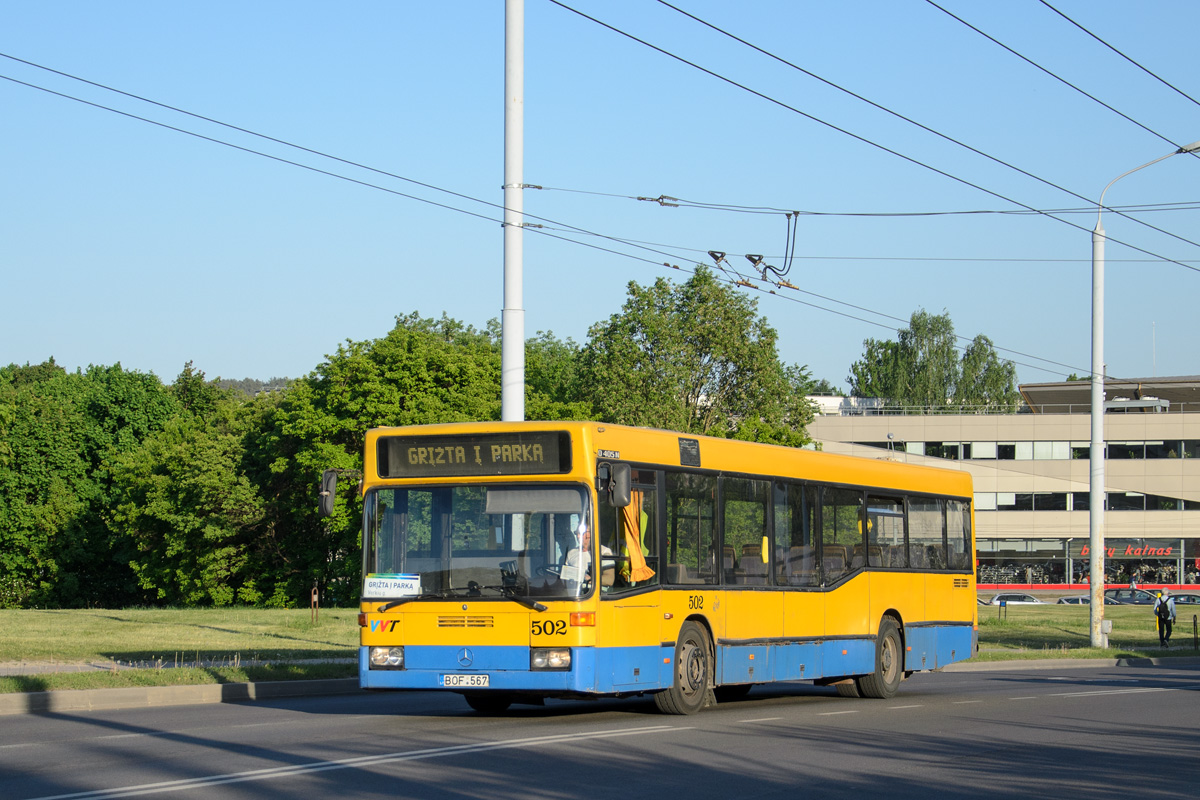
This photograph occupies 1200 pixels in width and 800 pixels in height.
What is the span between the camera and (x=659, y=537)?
1446 centimetres

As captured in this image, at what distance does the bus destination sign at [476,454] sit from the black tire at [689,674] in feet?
7.81

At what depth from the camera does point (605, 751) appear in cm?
1121

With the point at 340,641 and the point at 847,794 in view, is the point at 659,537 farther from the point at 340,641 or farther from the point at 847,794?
the point at 340,641

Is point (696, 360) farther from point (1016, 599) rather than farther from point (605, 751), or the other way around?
point (605, 751)

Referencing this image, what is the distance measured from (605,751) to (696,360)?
62844mm

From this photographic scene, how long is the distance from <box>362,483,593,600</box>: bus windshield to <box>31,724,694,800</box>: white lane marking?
146cm

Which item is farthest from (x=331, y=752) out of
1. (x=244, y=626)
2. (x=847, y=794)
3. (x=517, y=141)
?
(x=244, y=626)

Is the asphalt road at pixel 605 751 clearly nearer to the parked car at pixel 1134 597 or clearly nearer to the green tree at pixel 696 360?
the green tree at pixel 696 360

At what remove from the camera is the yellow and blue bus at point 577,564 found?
44.0ft

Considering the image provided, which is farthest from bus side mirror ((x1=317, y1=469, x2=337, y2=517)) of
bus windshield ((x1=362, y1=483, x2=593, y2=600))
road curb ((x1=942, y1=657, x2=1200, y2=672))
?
road curb ((x1=942, y1=657, x2=1200, y2=672))

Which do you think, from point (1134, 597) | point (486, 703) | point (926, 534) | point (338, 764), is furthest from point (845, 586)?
point (1134, 597)

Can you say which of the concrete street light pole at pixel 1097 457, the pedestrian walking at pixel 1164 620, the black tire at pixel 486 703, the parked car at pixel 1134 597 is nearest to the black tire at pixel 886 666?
the black tire at pixel 486 703

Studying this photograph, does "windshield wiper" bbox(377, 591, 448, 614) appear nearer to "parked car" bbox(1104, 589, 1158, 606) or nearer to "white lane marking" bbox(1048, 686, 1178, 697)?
"white lane marking" bbox(1048, 686, 1178, 697)

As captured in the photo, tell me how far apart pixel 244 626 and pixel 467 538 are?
23.0 metres
